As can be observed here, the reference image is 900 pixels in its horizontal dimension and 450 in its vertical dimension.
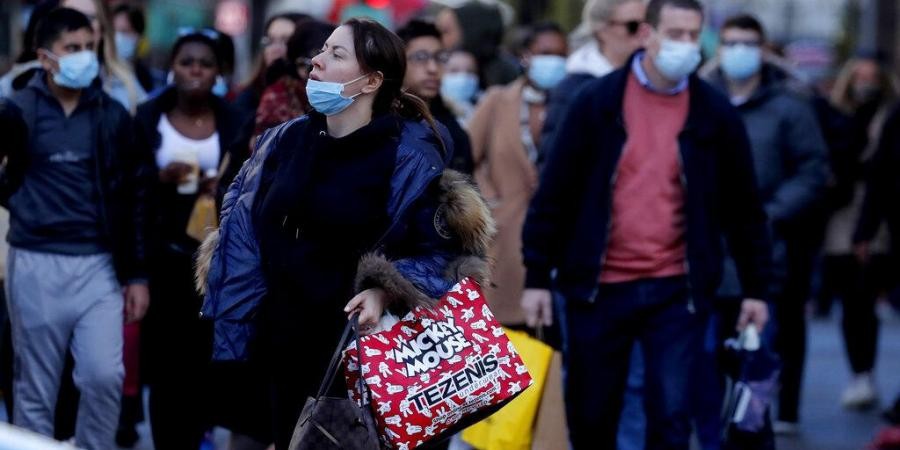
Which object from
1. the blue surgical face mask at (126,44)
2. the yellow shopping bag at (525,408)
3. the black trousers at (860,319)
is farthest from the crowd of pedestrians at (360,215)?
the black trousers at (860,319)

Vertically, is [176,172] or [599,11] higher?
[599,11]

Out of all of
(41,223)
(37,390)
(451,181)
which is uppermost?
(451,181)

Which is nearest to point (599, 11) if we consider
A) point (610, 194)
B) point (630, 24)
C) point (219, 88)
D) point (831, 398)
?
point (630, 24)

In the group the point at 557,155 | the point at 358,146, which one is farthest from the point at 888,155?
the point at 358,146

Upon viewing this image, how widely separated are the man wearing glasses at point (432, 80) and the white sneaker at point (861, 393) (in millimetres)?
3853

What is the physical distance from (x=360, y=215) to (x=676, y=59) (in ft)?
7.03

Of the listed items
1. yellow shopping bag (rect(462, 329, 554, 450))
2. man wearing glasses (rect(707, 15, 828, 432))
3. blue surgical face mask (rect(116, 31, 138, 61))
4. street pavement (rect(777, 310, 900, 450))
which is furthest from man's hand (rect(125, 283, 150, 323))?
street pavement (rect(777, 310, 900, 450))

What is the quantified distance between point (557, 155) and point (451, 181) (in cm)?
170

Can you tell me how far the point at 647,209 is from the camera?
6.96 meters

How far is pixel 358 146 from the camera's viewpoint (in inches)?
214

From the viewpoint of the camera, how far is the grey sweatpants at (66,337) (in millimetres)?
7129

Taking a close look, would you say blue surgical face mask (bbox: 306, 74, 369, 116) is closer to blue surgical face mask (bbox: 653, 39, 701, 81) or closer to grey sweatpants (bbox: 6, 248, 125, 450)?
blue surgical face mask (bbox: 653, 39, 701, 81)

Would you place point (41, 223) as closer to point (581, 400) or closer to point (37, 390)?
point (37, 390)

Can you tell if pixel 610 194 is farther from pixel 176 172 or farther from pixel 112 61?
pixel 112 61
